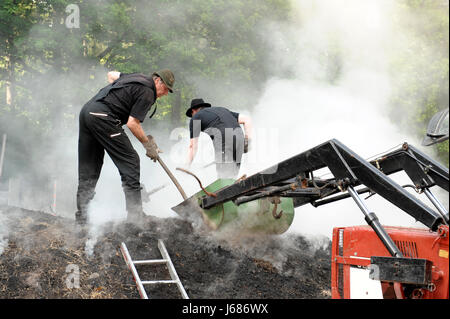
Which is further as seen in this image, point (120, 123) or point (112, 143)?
point (120, 123)

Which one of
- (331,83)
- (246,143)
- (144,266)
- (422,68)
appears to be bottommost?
(144,266)

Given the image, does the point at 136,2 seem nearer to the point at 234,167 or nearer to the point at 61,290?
the point at 234,167

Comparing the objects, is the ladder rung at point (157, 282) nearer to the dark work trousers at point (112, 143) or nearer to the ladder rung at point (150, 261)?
the ladder rung at point (150, 261)

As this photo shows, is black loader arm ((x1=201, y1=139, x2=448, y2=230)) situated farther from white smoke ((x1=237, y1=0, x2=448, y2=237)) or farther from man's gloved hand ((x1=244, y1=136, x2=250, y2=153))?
white smoke ((x1=237, y1=0, x2=448, y2=237))

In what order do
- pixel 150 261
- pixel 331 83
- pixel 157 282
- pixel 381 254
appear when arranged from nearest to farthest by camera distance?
pixel 381 254 → pixel 157 282 → pixel 150 261 → pixel 331 83

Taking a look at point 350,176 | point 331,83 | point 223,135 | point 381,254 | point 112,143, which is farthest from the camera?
point 331,83

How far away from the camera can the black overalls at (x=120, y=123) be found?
4801 mm

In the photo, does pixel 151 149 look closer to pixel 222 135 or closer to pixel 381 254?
pixel 222 135

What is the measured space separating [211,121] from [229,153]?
467 mm

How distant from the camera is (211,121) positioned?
5.88m

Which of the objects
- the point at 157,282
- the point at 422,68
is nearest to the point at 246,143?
the point at 157,282

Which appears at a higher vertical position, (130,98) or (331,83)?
(331,83)

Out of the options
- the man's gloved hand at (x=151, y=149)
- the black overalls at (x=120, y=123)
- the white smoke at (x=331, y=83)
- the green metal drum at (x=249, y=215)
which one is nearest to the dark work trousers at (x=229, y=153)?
the green metal drum at (x=249, y=215)

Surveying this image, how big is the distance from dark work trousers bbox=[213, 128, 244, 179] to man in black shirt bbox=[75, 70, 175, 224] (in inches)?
43.3
